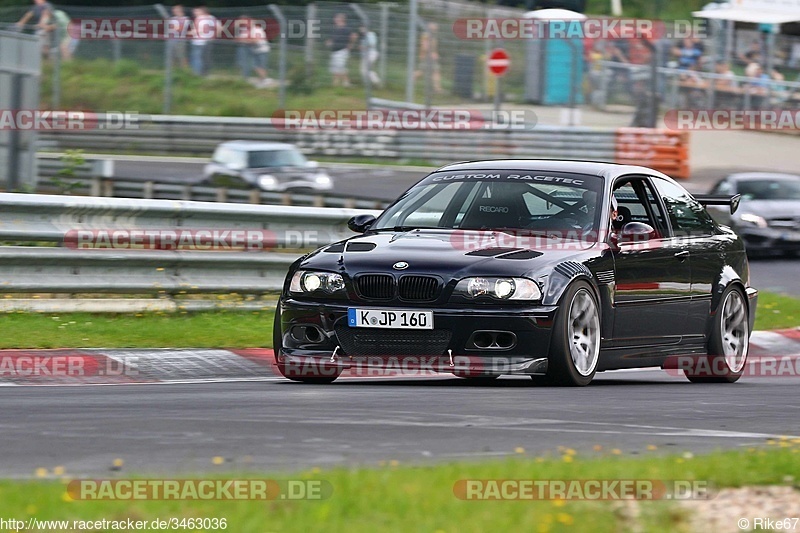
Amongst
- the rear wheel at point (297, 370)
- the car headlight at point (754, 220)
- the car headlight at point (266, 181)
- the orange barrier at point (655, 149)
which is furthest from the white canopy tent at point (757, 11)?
the rear wheel at point (297, 370)

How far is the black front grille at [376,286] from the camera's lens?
Result: 8.56 m

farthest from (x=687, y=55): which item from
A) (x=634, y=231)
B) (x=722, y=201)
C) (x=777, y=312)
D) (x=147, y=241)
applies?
(x=634, y=231)

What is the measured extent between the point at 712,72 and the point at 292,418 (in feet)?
92.3

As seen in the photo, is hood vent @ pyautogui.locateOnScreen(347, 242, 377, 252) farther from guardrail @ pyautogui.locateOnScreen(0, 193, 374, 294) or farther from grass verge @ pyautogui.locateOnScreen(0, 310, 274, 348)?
guardrail @ pyautogui.locateOnScreen(0, 193, 374, 294)

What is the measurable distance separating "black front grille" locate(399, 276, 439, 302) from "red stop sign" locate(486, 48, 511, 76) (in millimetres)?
23334

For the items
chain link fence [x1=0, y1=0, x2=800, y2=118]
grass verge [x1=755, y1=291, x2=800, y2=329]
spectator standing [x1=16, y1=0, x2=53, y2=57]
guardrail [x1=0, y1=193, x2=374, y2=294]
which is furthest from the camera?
chain link fence [x1=0, y1=0, x2=800, y2=118]

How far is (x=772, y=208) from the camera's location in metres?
22.0

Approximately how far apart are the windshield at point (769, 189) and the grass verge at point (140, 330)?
1215 centimetres

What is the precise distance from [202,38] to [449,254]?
2323 centimetres

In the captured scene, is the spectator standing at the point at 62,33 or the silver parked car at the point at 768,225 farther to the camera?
the spectator standing at the point at 62,33

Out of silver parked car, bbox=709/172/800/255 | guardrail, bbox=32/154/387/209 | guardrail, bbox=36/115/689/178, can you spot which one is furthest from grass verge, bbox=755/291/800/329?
guardrail, bbox=36/115/689/178

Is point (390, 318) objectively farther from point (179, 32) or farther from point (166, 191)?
point (179, 32)

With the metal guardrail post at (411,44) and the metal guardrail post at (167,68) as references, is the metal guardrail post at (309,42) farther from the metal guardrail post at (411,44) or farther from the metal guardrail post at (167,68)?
the metal guardrail post at (167,68)

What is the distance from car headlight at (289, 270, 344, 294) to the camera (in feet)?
28.6
